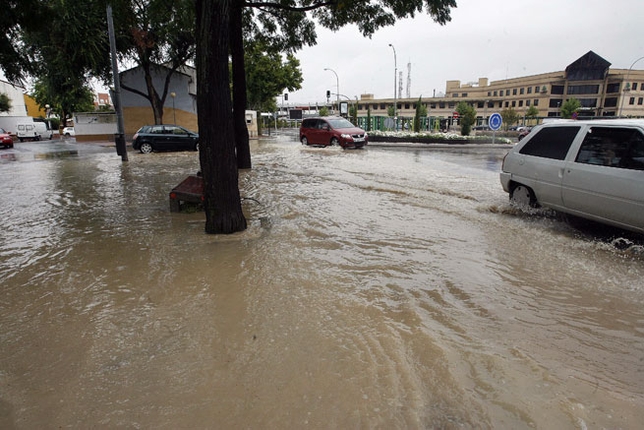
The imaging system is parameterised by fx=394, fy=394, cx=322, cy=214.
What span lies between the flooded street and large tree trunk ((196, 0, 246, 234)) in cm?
42

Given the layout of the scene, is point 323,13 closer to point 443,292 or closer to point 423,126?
point 443,292

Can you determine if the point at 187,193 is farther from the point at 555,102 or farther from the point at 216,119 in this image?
the point at 555,102

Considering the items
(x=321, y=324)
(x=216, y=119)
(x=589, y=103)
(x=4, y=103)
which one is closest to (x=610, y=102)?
(x=589, y=103)

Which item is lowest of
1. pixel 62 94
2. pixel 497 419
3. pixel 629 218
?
pixel 497 419

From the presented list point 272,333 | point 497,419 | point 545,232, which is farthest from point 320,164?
point 497,419

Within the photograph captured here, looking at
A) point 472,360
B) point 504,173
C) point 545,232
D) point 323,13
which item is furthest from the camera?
point 323,13

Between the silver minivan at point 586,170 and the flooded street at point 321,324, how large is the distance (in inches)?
18.7

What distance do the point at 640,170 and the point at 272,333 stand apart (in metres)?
4.81

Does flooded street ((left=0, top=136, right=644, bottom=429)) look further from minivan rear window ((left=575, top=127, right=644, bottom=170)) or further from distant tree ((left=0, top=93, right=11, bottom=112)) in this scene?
distant tree ((left=0, top=93, right=11, bottom=112))

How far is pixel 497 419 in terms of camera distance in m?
2.33

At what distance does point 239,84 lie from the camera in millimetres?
12273

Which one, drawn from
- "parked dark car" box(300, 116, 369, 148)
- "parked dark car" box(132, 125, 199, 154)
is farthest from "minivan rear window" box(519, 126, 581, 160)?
"parked dark car" box(132, 125, 199, 154)

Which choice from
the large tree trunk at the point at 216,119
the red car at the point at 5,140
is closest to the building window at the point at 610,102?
the large tree trunk at the point at 216,119

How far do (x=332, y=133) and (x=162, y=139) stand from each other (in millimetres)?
8996
